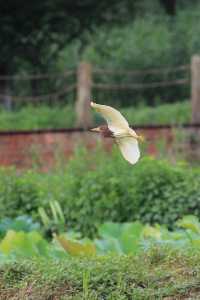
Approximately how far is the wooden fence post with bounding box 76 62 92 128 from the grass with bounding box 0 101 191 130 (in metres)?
1.03

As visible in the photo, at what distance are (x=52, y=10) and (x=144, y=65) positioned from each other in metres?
2.95

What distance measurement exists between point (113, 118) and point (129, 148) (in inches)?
6.0

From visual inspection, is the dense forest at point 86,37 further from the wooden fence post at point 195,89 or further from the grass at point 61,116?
the wooden fence post at point 195,89

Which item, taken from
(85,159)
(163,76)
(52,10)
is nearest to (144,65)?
(163,76)

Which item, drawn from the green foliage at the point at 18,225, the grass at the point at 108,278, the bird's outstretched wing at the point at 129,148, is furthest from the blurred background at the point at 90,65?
the bird's outstretched wing at the point at 129,148

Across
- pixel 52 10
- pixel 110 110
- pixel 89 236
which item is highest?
pixel 52 10

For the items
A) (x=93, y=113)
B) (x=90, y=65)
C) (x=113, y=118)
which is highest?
(x=90, y=65)

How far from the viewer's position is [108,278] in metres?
3.83

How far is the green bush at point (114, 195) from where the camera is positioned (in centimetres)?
739

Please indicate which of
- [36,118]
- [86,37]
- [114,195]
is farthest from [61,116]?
[114,195]

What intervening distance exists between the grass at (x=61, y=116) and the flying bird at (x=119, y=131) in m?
10.0

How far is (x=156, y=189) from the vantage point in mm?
7480

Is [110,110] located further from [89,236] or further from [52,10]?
[52,10]

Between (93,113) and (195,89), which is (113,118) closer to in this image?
(195,89)
